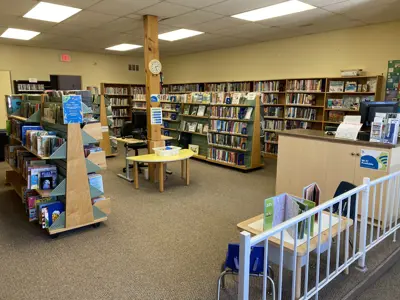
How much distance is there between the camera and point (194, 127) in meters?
7.45

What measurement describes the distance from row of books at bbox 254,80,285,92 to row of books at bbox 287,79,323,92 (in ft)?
0.82

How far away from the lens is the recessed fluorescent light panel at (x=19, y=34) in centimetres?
676

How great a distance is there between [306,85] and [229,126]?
2147mm

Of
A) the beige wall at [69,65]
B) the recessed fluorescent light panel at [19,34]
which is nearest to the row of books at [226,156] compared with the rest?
the recessed fluorescent light panel at [19,34]

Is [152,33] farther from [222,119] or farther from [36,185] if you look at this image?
[36,185]

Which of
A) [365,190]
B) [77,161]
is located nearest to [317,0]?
[365,190]

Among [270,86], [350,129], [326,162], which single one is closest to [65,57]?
[270,86]

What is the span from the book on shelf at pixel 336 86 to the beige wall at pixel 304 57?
0.36 metres

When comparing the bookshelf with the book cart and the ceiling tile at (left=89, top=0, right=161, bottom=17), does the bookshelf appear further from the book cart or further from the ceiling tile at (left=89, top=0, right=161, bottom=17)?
the book cart

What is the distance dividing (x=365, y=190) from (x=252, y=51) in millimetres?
6671

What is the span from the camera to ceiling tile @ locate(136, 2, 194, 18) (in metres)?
4.88

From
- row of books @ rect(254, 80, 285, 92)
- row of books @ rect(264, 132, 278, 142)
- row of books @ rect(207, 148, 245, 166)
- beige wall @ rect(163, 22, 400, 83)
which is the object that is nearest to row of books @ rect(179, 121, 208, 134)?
row of books @ rect(207, 148, 245, 166)

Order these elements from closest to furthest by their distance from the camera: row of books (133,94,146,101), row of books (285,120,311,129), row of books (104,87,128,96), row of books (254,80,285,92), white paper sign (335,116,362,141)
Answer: white paper sign (335,116,362,141) → row of books (285,120,311,129) → row of books (254,80,285,92) → row of books (133,94,146,101) → row of books (104,87,128,96)

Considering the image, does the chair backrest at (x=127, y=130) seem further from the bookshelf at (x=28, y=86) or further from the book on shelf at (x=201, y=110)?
the bookshelf at (x=28, y=86)
